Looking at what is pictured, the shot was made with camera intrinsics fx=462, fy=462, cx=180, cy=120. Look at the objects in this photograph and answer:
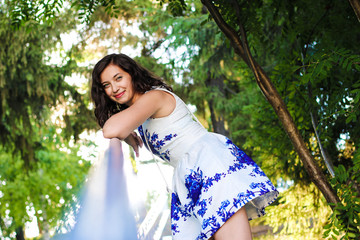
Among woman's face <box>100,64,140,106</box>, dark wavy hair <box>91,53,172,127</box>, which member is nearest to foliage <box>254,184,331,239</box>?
dark wavy hair <box>91,53,172,127</box>

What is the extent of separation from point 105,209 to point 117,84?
3.40 ft

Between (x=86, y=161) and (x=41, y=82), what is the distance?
501 inches

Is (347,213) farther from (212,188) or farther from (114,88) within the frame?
(114,88)

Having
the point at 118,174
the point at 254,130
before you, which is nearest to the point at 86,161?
the point at 254,130

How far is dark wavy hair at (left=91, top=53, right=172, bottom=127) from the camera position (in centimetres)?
221

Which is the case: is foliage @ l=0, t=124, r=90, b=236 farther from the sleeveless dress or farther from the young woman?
the sleeveless dress

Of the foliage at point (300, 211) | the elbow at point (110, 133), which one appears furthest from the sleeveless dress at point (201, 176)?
the foliage at point (300, 211)

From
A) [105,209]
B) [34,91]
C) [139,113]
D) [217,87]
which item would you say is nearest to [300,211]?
[139,113]

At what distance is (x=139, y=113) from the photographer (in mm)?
1870

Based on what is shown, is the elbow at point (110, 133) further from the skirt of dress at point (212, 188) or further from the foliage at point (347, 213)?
the foliage at point (347, 213)

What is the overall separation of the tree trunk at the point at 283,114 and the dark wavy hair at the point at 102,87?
1.38 ft

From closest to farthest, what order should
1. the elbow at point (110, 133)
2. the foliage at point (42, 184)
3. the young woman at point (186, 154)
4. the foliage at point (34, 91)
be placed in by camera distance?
the elbow at point (110, 133)
the young woman at point (186, 154)
the foliage at point (34, 91)
the foliage at point (42, 184)

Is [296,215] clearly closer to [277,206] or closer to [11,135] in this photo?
[277,206]

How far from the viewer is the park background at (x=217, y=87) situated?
228 centimetres
